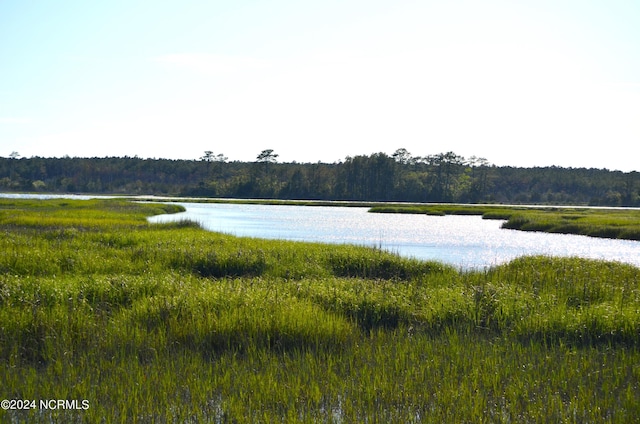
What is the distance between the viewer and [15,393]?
8.69 metres

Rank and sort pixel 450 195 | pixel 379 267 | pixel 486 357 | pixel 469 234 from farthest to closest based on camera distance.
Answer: pixel 450 195 → pixel 469 234 → pixel 379 267 → pixel 486 357

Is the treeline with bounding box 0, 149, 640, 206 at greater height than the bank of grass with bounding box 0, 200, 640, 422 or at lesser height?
greater

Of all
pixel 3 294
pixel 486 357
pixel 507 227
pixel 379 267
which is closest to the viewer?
pixel 486 357

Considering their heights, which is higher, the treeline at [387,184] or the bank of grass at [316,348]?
the treeline at [387,184]

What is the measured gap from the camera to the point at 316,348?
11.3 metres

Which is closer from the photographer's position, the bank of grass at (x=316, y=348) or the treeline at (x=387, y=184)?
the bank of grass at (x=316, y=348)

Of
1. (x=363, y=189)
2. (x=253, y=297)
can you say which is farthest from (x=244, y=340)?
(x=363, y=189)

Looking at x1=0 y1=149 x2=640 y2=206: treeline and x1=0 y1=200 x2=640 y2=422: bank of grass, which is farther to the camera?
x1=0 y1=149 x2=640 y2=206: treeline

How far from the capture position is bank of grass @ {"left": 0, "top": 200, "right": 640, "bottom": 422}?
8.44m

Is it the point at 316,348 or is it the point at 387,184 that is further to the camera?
the point at 387,184

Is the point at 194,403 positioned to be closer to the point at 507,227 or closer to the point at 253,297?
the point at 253,297

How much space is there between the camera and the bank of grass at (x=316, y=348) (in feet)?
27.7

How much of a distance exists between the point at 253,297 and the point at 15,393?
6016mm

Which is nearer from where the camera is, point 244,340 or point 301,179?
point 244,340
